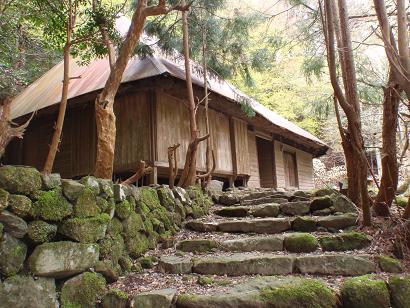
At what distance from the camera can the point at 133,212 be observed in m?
4.05

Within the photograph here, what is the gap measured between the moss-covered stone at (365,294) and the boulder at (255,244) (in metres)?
1.19

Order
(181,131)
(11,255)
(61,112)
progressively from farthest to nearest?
1. (181,131)
2. (61,112)
3. (11,255)

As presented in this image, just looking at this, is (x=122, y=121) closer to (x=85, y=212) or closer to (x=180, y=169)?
(x=180, y=169)

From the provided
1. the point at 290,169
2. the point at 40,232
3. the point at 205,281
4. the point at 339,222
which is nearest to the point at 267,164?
the point at 290,169

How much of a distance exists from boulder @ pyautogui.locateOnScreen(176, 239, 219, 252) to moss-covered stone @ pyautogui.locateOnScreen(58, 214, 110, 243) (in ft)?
4.02

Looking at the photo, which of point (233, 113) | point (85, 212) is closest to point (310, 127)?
point (233, 113)

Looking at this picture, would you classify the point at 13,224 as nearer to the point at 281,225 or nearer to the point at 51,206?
the point at 51,206

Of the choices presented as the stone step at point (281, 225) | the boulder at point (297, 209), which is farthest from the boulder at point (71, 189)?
the boulder at point (297, 209)

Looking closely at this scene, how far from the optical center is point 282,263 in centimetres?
A: 363

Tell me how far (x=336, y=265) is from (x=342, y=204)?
5.58 ft

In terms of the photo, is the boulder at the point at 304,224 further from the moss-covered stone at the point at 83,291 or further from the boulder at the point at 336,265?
the moss-covered stone at the point at 83,291

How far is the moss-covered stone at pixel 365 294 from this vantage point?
9.65 feet

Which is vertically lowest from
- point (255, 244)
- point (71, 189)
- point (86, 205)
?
point (255, 244)

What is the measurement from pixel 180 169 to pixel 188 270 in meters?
4.47
